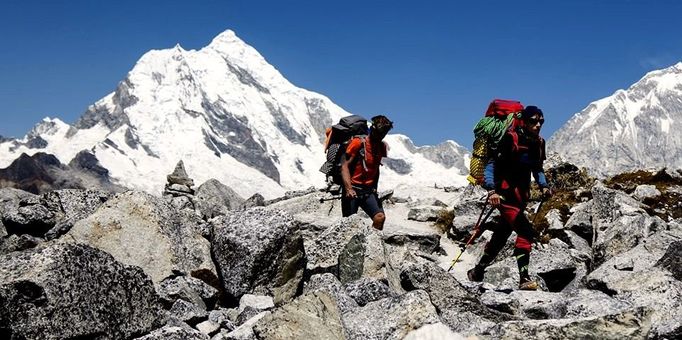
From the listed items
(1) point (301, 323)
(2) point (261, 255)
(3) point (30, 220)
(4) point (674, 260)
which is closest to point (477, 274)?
(4) point (674, 260)

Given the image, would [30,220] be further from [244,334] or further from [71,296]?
[244,334]

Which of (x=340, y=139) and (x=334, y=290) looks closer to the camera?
(x=334, y=290)

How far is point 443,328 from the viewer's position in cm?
615

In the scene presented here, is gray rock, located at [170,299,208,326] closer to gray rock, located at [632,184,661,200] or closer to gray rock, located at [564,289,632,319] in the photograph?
gray rock, located at [564,289,632,319]

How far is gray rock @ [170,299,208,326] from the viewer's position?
833cm

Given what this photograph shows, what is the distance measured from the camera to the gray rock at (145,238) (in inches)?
401

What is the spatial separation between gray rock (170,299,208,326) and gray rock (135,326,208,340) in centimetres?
117

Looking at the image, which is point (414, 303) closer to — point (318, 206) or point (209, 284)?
point (209, 284)

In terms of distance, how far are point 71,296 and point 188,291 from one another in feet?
7.86

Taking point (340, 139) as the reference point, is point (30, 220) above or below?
below

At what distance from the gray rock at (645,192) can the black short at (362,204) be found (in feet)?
43.0

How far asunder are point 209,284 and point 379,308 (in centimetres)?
379

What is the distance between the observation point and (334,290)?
855 centimetres

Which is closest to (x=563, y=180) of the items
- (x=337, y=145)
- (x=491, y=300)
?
(x=337, y=145)
